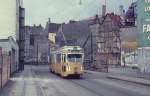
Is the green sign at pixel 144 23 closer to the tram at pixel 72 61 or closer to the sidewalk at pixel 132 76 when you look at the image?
the sidewalk at pixel 132 76

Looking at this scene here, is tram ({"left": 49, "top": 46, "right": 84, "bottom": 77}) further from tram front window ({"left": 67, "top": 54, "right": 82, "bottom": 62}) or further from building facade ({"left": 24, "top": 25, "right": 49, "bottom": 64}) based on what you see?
building facade ({"left": 24, "top": 25, "right": 49, "bottom": 64})

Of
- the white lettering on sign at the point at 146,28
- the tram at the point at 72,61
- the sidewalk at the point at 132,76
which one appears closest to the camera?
the sidewalk at the point at 132,76

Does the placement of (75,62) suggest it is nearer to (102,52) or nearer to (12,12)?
(12,12)

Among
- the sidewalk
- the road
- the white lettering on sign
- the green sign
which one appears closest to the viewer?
the road

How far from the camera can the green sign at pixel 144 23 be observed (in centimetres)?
6362

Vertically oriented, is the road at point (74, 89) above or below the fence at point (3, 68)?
below

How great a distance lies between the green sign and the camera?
209ft

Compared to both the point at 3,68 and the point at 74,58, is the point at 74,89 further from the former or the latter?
the point at 74,58

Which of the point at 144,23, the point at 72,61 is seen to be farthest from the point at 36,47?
the point at 72,61

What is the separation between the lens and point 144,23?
213ft

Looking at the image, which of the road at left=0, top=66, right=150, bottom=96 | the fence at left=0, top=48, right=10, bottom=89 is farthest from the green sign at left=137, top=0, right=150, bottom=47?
the fence at left=0, top=48, right=10, bottom=89

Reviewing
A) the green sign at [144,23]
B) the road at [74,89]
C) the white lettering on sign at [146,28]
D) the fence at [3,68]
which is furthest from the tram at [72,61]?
the white lettering on sign at [146,28]

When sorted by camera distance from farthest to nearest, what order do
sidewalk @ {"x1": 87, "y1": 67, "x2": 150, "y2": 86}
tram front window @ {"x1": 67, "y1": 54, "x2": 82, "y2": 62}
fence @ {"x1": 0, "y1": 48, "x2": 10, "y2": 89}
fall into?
1. tram front window @ {"x1": 67, "y1": 54, "x2": 82, "y2": 62}
2. sidewalk @ {"x1": 87, "y1": 67, "x2": 150, "y2": 86}
3. fence @ {"x1": 0, "y1": 48, "x2": 10, "y2": 89}

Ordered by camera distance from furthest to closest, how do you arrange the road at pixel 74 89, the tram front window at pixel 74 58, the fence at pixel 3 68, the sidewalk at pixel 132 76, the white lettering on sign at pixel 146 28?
1. the white lettering on sign at pixel 146 28
2. the tram front window at pixel 74 58
3. the sidewalk at pixel 132 76
4. the fence at pixel 3 68
5. the road at pixel 74 89
